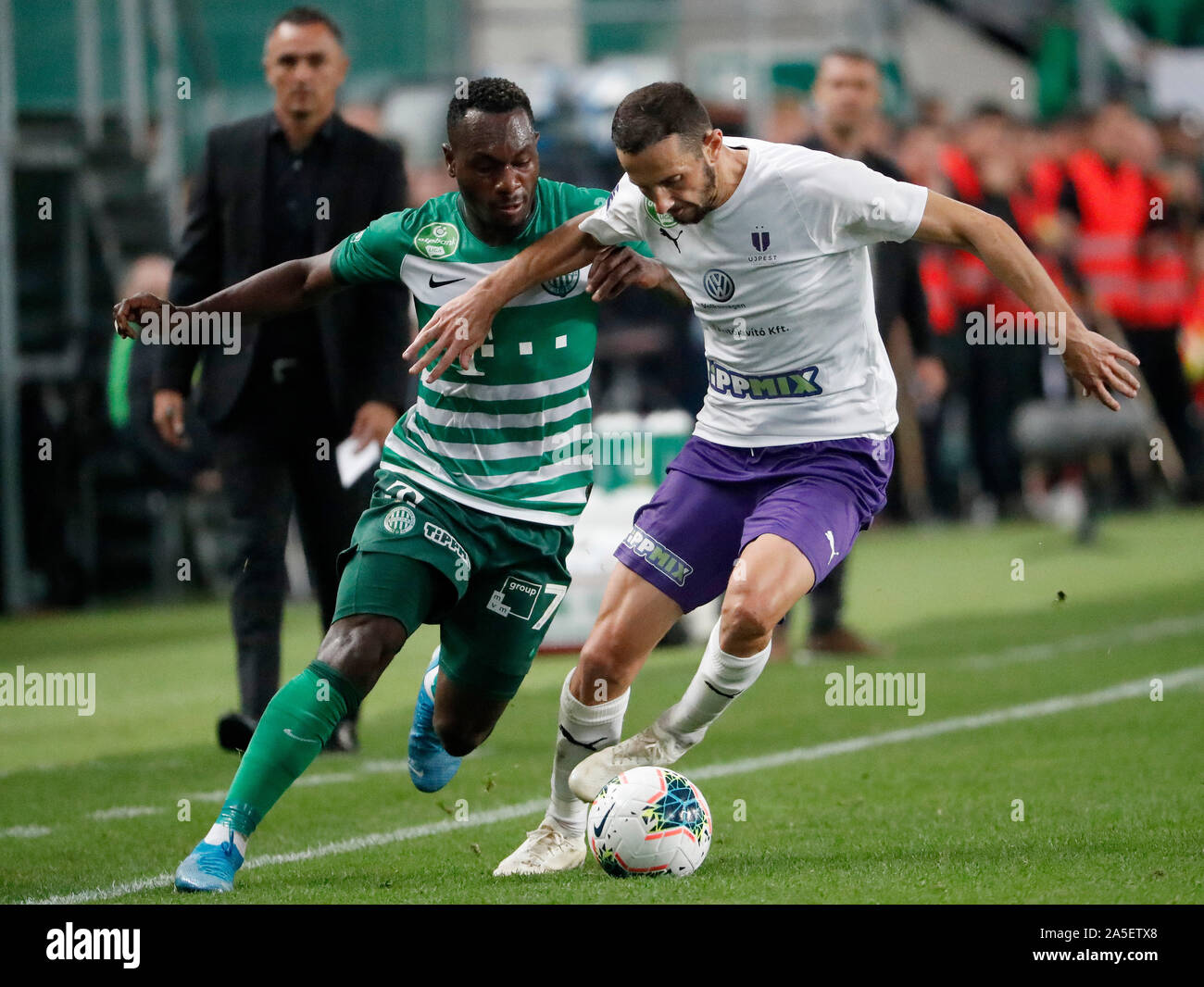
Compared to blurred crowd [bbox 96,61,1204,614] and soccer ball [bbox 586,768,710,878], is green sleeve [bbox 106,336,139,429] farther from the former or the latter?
soccer ball [bbox 586,768,710,878]

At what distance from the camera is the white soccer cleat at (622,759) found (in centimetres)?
551

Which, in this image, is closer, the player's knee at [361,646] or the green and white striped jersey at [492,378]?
the player's knee at [361,646]

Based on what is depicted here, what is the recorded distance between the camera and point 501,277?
18.2ft

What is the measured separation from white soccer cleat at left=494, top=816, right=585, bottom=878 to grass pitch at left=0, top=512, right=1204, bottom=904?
0.32 feet

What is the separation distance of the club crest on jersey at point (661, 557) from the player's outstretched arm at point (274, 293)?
117 cm

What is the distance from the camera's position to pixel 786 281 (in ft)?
18.9

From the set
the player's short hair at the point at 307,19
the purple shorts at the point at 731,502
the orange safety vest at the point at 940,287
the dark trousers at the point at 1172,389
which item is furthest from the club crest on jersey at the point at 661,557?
the dark trousers at the point at 1172,389

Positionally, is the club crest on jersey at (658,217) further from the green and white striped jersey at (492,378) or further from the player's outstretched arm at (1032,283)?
the player's outstretched arm at (1032,283)

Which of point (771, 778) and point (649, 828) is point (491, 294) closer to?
point (649, 828)

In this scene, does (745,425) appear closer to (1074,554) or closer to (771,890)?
(771,890)

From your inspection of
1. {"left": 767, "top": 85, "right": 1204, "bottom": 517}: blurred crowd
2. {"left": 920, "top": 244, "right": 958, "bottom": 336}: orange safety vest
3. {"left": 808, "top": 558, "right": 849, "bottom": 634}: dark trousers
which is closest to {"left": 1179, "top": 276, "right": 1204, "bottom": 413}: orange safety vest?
{"left": 767, "top": 85, "right": 1204, "bottom": 517}: blurred crowd

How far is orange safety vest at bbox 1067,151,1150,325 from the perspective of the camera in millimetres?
17016
